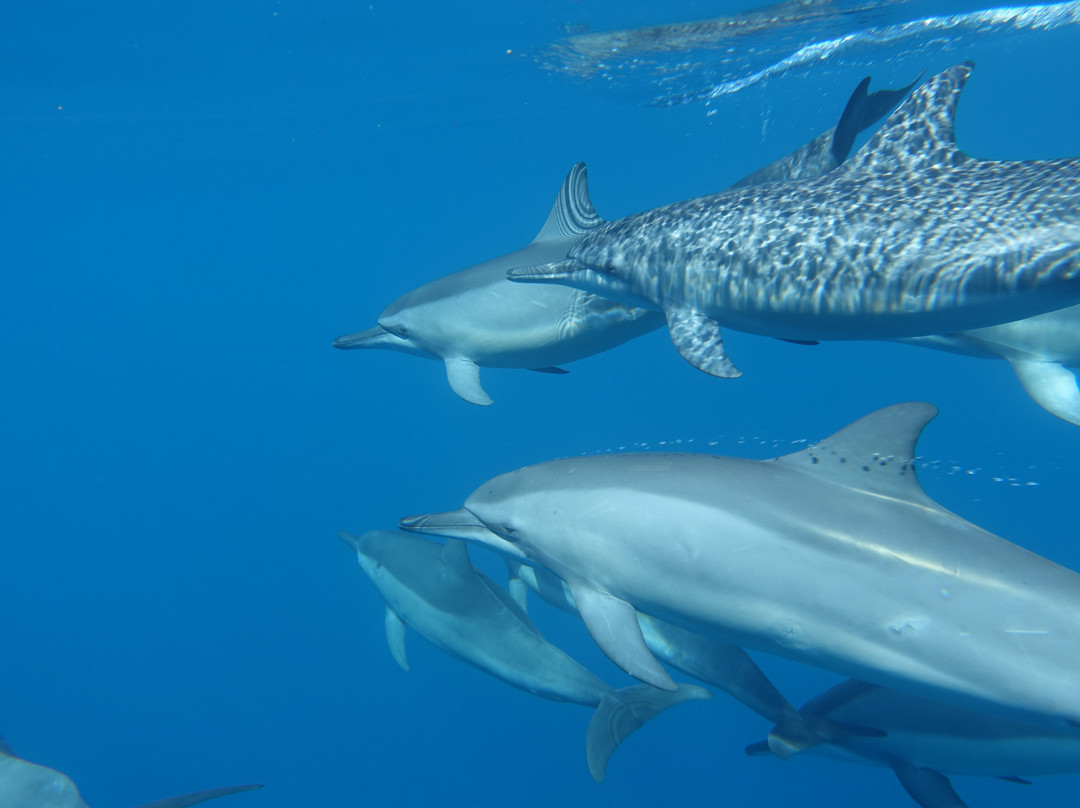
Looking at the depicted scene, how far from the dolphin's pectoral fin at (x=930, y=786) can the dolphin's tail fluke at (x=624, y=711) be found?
149 centimetres

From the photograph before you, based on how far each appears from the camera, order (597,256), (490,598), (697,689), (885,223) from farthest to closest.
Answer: (490,598) → (697,689) → (597,256) → (885,223)

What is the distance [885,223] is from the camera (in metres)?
3.73

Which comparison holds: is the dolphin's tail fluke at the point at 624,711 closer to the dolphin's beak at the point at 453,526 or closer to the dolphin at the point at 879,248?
the dolphin's beak at the point at 453,526

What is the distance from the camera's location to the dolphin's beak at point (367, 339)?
7293mm

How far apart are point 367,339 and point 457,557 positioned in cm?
287

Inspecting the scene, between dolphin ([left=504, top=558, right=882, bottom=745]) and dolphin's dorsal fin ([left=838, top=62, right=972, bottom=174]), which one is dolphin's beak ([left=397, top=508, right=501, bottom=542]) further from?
dolphin's dorsal fin ([left=838, top=62, right=972, bottom=174])

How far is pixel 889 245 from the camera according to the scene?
3645mm

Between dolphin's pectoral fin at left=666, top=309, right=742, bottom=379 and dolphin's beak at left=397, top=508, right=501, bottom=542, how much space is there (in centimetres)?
180

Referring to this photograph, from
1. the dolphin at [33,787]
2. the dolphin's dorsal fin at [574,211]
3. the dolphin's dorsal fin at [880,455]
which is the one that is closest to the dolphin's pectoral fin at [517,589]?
the dolphin at [33,787]

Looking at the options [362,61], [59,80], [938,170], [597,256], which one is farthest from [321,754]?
[59,80]

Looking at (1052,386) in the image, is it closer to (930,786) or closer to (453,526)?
(930,786)

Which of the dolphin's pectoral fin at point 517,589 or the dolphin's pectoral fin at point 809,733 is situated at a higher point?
the dolphin's pectoral fin at point 809,733

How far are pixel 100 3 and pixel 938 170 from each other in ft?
39.4

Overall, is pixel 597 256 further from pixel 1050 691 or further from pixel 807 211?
pixel 1050 691
